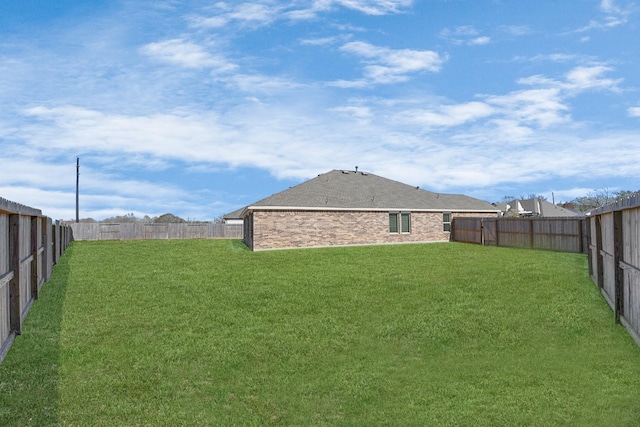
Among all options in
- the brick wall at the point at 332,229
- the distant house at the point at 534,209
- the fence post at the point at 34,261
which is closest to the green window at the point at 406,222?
the brick wall at the point at 332,229

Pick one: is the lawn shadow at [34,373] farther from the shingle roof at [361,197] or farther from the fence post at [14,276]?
the shingle roof at [361,197]

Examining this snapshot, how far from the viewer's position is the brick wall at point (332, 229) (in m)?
30.9

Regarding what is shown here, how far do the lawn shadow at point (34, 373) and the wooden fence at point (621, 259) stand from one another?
9752 mm

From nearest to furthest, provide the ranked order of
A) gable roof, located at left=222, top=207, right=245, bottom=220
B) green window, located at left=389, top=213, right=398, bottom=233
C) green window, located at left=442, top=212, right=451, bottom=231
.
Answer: green window, located at left=389, top=213, right=398, bottom=233
green window, located at left=442, top=212, right=451, bottom=231
gable roof, located at left=222, top=207, right=245, bottom=220

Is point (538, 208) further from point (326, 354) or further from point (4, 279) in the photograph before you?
point (4, 279)

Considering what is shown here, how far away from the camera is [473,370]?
823 centimetres

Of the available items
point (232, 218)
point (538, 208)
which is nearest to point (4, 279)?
point (232, 218)

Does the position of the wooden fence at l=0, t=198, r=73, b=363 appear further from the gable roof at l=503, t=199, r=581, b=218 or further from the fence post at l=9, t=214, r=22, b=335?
the gable roof at l=503, t=199, r=581, b=218

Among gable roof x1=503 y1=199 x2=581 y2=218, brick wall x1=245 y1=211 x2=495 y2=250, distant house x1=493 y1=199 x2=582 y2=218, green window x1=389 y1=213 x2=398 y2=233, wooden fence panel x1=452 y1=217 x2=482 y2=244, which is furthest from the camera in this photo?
gable roof x1=503 y1=199 x2=581 y2=218

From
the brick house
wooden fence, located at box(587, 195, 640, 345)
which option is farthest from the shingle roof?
wooden fence, located at box(587, 195, 640, 345)

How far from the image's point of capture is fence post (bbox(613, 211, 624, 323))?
10.4 meters

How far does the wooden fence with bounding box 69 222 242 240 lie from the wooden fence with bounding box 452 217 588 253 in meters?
24.2

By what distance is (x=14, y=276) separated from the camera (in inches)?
397

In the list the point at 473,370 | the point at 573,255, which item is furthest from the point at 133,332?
the point at 573,255
